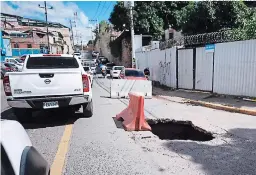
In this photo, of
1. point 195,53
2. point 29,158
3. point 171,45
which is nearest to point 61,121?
point 29,158

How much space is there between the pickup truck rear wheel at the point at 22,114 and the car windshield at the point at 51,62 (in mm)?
1336

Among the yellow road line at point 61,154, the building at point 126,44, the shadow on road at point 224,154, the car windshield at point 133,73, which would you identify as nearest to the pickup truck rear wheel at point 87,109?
the yellow road line at point 61,154

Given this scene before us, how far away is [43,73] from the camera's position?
603cm

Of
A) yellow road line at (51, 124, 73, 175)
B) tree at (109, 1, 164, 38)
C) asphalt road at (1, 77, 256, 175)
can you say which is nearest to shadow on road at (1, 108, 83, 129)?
asphalt road at (1, 77, 256, 175)


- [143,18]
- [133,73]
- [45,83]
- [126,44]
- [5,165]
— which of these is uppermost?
[143,18]

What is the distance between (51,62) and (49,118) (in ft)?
5.71

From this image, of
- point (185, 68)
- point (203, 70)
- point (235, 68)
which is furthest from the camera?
point (185, 68)

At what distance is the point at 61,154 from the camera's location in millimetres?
4363

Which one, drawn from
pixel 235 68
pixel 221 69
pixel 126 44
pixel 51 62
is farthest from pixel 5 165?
pixel 126 44

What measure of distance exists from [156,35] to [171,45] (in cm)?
1568

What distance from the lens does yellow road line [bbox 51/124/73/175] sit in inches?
146

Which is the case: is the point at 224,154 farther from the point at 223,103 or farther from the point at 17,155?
the point at 223,103

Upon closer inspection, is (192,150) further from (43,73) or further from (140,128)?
(43,73)

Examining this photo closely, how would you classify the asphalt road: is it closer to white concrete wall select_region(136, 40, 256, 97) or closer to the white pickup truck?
the white pickup truck
